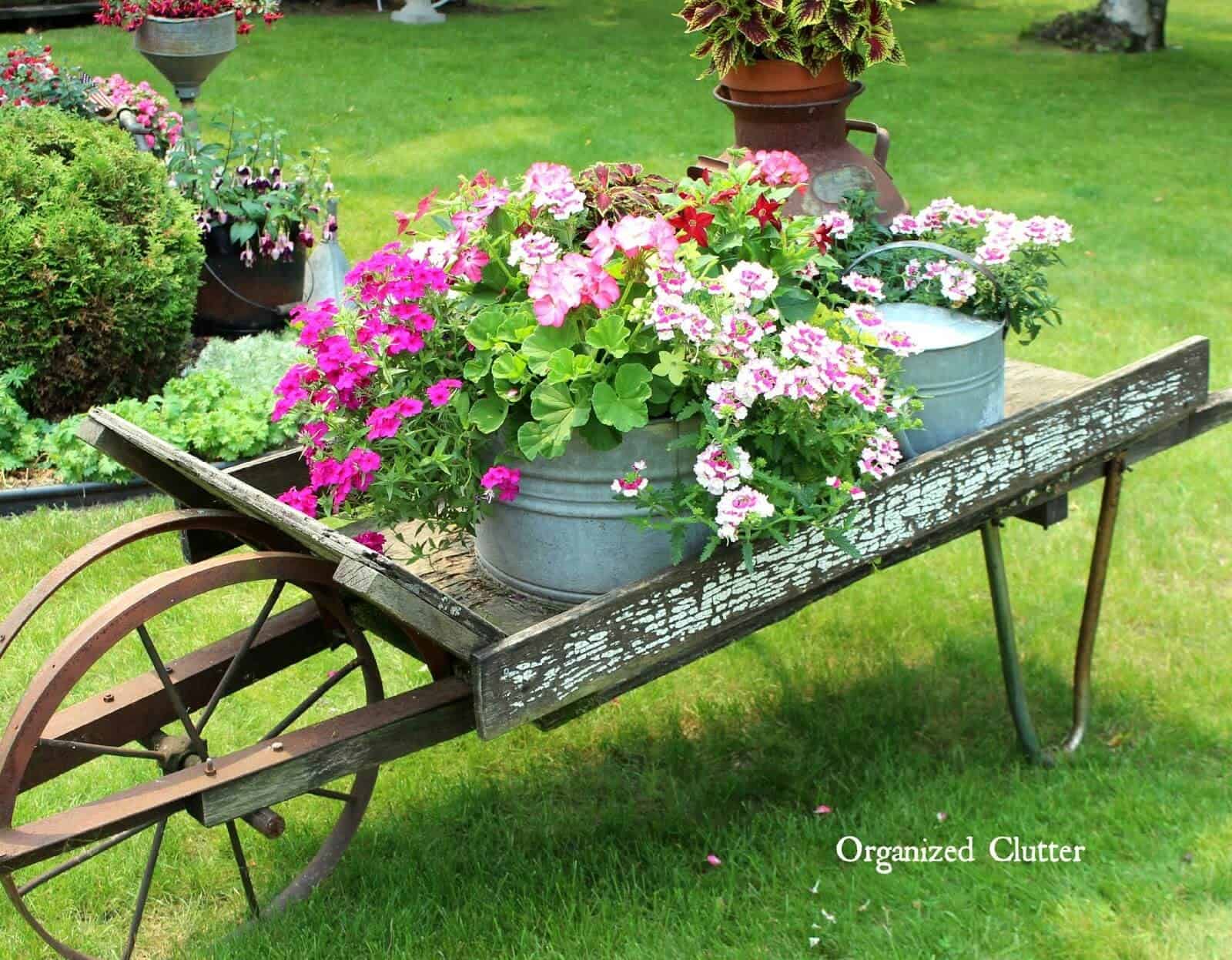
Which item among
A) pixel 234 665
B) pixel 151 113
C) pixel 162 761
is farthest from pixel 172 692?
pixel 151 113

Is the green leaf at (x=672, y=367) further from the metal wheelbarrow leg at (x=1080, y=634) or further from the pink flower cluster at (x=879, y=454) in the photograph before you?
the metal wheelbarrow leg at (x=1080, y=634)

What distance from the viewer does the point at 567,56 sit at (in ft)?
40.1

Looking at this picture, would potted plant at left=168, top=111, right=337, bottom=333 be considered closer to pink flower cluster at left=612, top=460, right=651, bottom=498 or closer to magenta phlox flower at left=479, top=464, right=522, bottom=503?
magenta phlox flower at left=479, top=464, right=522, bottom=503

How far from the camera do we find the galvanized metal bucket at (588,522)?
2.14 meters

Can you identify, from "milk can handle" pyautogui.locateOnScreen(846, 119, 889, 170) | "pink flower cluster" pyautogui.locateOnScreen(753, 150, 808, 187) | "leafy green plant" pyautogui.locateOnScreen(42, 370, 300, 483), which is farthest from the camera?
"leafy green plant" pyautogui.locateOnScreen(42, 370, 300, 483)

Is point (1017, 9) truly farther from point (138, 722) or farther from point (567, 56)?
point (138, 722)

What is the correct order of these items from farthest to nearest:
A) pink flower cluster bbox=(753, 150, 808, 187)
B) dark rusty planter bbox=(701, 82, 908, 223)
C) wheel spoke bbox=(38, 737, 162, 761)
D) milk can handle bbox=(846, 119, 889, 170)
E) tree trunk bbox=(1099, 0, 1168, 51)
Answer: tree trunk bbox=(1099, 0, 1168, 51) < milk can handle bbox=(846, 119, 889, 170) < dark rusty planter bbox=(701, 82, 908, 223) < pink flower cluster bbox=(753, 150, 808, 187) < wheel spoke bbox=(38, 737, 162, 761)

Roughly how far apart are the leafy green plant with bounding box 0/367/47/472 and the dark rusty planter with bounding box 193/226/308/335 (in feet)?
3.70

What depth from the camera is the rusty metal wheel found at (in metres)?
2.03

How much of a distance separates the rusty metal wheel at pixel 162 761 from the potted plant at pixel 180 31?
3.42 metres

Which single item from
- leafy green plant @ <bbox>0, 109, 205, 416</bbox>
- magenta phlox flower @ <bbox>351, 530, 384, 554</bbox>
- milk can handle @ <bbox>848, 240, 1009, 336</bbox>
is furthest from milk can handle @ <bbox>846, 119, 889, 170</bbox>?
leafy green plant @ <bbox>0, 109, 205, 416</bbox>

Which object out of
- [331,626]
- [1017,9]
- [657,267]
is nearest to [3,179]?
[331,626]

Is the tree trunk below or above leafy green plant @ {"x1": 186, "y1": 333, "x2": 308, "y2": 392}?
below

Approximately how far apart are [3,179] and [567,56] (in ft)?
27.0
